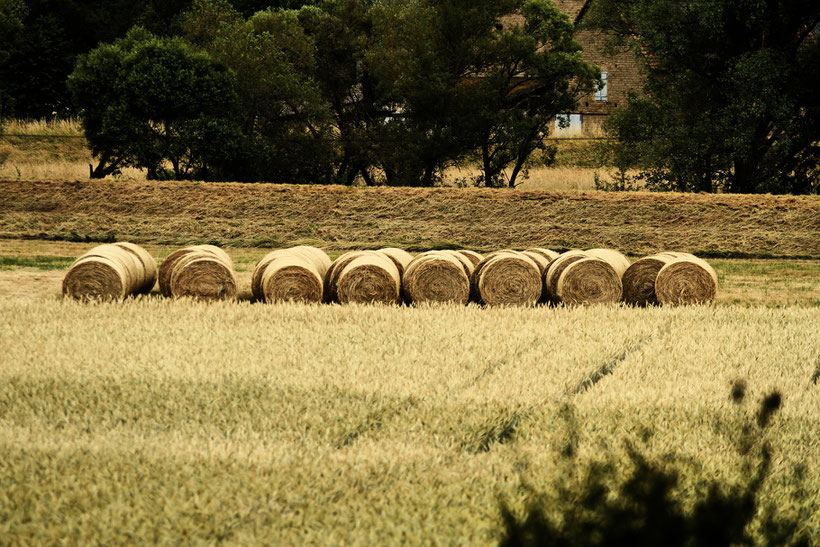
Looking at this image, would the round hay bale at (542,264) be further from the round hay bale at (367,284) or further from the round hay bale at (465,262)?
the round hay bale at (367,284)

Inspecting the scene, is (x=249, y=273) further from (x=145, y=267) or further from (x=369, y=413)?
(x=369, y=413)

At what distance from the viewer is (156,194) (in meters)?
24.2

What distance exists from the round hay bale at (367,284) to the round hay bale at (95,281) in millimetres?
3001

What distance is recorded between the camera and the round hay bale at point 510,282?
12.2 meters

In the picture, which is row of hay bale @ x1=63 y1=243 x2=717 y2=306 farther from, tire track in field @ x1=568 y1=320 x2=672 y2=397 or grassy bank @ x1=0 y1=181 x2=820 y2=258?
grassy bank @ x1=0 y1=181 x2=820 y2=258

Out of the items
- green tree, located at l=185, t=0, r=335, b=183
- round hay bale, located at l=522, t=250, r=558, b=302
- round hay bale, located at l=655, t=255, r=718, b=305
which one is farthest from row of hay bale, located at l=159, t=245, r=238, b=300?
green tree, located at l=185, t=0, r=335, b=183

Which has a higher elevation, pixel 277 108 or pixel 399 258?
pixel 277 108

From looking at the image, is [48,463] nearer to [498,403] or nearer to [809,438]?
[498,403]

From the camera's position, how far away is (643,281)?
12594 mm

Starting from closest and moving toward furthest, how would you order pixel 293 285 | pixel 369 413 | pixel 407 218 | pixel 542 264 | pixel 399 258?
pixel 369 413 < pixel 293 285 < pixel 542 264 < pixel 399 258 < pixel 407 218

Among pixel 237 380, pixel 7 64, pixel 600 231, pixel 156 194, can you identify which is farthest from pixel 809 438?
pixel 7 64

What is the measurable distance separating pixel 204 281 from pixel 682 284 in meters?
6.78

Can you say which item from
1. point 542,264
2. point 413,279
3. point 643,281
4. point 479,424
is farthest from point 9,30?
point 479,424

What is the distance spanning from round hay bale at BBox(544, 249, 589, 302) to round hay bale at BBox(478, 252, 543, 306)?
23 centimetres
